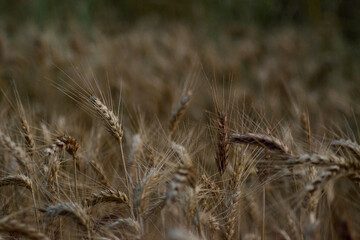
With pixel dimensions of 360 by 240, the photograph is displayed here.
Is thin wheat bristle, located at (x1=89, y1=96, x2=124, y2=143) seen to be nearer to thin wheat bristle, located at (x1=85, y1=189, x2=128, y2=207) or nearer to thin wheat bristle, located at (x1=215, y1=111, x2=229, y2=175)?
thin wheat bristle, located at (x1=85, y1=189, x2=128, y2=207)

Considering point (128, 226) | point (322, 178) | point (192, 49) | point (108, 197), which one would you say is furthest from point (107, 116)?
point (192, 49)

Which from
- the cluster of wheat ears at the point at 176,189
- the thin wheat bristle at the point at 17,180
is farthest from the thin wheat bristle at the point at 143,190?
the thin wheat bristle at the point at 17,180

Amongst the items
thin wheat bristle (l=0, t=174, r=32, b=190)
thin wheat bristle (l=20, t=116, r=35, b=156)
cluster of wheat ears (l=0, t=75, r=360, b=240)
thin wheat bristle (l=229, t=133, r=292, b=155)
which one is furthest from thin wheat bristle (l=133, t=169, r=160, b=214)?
thin wheat bristle (l=20, t=116, r=35, b=156)

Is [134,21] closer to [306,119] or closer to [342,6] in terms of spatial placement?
[342,6]

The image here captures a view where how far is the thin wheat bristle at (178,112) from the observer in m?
2.10

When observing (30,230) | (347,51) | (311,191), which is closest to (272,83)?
(347,51)

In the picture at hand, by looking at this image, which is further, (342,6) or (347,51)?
(342,6)

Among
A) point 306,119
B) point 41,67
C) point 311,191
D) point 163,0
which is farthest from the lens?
point 163,0

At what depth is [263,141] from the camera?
1495 mm

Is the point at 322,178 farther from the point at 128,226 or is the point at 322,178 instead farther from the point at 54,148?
the point at 54,148

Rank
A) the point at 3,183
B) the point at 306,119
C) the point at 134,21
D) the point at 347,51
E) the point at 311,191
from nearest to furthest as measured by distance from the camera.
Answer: the point at 311,191 < the point at 3,183 < the point at 306,119 < the point at 347,51 < the point at 134,21

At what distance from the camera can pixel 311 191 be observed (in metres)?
1.30

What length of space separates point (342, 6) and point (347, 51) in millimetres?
1580

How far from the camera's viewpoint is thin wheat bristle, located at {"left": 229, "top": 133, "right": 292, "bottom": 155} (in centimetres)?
147
